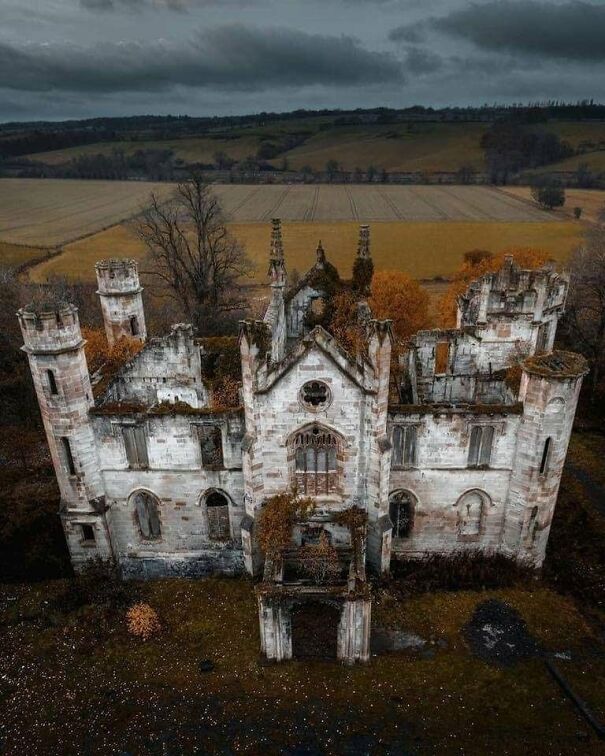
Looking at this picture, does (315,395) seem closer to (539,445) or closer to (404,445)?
(404,445)

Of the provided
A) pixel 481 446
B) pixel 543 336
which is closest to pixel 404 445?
pixel 481 446

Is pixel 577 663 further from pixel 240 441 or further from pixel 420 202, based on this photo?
pixel 420 202

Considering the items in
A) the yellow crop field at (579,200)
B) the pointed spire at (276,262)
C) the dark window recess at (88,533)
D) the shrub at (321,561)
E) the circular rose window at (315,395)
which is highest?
the pointed spire at (276,262)

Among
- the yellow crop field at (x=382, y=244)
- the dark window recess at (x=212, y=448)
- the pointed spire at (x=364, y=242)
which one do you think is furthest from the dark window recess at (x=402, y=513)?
the yellow crop field at (x=382, y=244)

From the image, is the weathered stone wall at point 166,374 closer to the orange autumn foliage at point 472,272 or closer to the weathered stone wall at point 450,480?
the weathered stone wall at point 450,480

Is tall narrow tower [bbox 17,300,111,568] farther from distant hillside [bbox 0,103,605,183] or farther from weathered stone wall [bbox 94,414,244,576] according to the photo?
distant hillside [bbox 0,103,605,183]
